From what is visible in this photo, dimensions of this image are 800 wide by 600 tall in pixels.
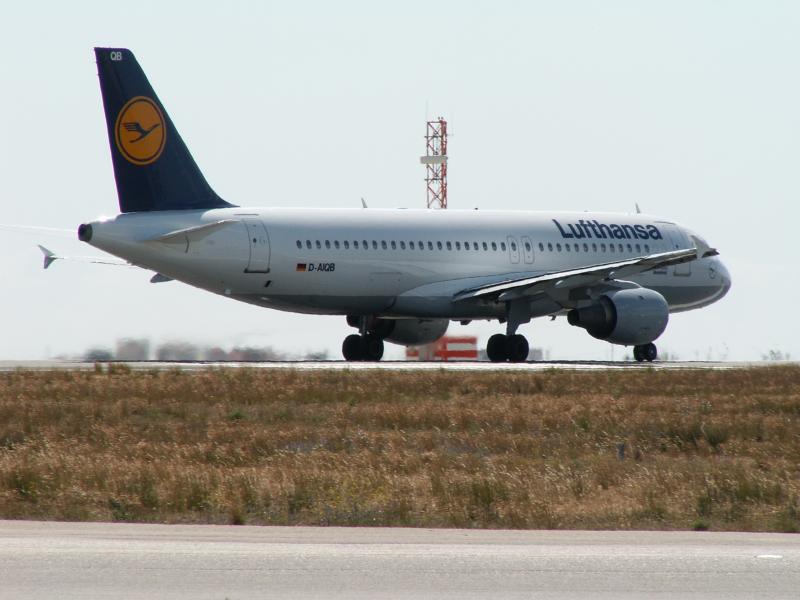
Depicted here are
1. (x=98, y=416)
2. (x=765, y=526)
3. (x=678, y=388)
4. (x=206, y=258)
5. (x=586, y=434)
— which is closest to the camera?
(x=765, y=526)

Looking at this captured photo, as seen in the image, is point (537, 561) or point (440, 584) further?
point (537, 561)

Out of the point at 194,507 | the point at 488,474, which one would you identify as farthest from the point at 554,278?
the point at 194,507

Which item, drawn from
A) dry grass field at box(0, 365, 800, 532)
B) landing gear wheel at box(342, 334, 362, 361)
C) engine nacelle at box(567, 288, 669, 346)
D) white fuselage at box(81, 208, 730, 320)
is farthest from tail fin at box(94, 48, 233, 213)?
engine nacelle at box(567, 288, 669, 346)

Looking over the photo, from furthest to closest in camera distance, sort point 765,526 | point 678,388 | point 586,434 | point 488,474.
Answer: point 678,388 < point 586,434 < point 488,474 < point 765,526

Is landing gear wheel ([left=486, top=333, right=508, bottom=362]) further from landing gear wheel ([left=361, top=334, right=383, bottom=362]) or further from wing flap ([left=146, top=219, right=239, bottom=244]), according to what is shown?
wing flap ([left=146, top=219, right=239, bottom=244])

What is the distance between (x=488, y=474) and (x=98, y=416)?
30.6 feet

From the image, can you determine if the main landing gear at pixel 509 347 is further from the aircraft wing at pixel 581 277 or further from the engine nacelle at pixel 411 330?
the engine nacelle at pixel 411 330

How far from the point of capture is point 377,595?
9250 mm

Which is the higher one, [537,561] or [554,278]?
[554,278]

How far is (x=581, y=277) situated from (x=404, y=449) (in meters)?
21.4

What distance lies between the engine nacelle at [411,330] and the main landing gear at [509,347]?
2630mm

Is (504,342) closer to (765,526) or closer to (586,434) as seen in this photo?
(586,434)

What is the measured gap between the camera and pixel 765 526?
1398 centimetres

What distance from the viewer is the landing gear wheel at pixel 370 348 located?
45.0 m
